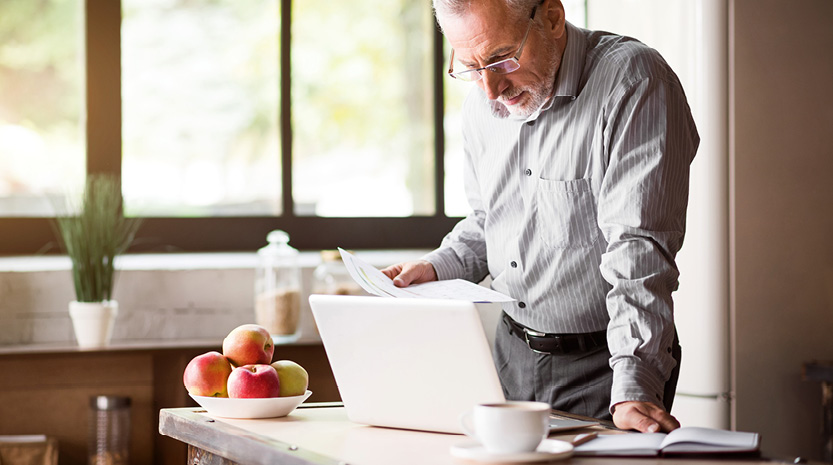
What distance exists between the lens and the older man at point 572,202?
1662 mm

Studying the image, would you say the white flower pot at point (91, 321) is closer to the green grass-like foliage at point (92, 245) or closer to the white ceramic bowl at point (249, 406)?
the green grass-like foliage at point (92, 245)

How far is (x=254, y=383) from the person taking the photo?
1645 mm

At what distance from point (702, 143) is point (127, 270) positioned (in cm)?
183

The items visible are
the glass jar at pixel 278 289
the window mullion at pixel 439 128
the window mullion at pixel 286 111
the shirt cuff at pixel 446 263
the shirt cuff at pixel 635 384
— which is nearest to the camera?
the shirt cuff at pixel 635 384

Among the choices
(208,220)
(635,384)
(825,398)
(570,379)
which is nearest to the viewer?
(635,384)

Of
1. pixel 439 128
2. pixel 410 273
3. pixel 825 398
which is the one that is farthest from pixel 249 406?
pixel 439 128

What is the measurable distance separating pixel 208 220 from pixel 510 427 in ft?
7.97

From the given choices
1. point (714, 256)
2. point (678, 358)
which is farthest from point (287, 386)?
point (714, 256)

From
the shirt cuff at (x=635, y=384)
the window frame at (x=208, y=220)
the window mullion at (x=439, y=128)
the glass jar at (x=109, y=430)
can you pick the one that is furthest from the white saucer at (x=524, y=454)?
the window mullion at (x=439, y=128)

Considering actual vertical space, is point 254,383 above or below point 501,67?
below

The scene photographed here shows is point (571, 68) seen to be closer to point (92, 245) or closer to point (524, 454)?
point (524, 454)

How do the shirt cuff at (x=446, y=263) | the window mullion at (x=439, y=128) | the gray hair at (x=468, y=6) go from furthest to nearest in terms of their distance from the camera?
the window mullion at (x=439, y=128) < the shirt cuff at (x=446, y=263) < the gray hair at (x=468, y=6)

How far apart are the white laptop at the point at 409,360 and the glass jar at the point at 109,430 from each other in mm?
1539

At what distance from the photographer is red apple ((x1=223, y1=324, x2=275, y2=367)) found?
1689 mm
